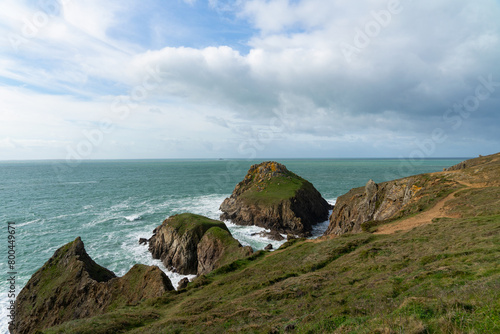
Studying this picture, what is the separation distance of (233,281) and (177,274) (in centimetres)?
2299

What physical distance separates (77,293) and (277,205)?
161ft

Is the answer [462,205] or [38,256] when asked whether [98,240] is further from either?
[462,205]

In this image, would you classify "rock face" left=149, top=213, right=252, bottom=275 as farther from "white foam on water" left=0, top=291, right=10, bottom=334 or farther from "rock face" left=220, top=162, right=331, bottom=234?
"white foam on water" left=0, top=291, right=10, bottom=334

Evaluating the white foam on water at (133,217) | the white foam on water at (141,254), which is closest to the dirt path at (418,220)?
the white foam on water at (141,254)

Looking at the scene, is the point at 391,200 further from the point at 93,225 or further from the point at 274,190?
the point at 93,225

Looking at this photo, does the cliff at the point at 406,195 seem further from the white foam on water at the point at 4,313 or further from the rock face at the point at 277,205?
the white foam on water at the point at 4,313

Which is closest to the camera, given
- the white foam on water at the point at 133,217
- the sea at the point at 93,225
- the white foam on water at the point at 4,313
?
the white foam on water at the point at 4,313

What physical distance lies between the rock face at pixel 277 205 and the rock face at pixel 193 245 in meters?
21.2

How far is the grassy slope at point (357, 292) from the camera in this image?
31.7 feet

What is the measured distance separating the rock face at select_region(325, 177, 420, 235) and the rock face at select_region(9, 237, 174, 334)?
116 ft

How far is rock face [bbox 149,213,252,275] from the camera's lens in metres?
41.3

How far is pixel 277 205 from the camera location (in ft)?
224

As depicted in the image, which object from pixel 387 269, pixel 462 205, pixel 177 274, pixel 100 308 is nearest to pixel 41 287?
pixel 100 308

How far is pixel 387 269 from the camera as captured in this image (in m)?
19.3
